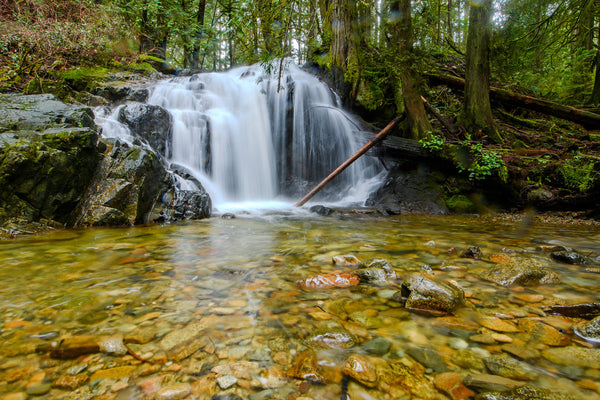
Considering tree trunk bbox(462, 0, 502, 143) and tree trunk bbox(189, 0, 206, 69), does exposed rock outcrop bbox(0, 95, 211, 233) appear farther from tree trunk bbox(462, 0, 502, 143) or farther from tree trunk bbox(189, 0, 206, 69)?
tree trunk bbox(189, 0, 206, 69)

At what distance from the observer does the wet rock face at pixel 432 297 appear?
1.79 meters

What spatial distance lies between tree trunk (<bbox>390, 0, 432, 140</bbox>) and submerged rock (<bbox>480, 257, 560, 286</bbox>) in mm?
5109

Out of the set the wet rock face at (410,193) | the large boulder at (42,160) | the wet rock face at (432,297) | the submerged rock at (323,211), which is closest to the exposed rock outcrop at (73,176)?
the large boulder at (42,160)

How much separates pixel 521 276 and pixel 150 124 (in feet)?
26.1

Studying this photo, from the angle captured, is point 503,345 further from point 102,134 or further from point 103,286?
point 102,134

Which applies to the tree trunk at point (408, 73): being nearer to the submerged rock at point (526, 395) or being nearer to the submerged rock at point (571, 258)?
the submerged rock at point (571, 258)

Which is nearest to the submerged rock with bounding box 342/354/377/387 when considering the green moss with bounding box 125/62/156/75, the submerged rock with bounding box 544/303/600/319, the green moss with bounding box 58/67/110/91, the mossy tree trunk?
the submerged rock with bounding box 544/303/600/319

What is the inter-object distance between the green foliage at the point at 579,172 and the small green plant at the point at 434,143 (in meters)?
2.27

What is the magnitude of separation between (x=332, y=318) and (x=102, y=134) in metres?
6.64

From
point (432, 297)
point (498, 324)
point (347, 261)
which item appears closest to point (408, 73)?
point (347, 261)

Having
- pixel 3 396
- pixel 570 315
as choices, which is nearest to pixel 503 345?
pixel 570 315

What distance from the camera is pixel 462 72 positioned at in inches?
389

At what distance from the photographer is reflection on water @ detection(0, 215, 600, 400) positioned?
1219 mm

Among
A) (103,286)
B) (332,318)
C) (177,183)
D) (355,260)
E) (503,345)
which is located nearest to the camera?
(503,345)
